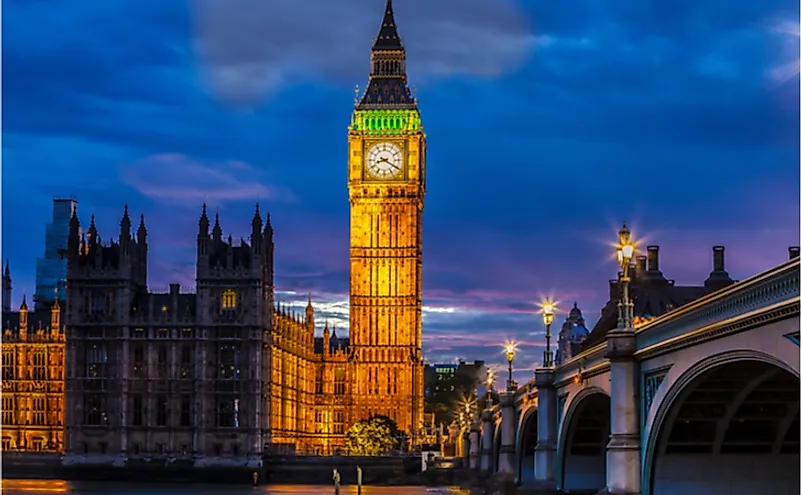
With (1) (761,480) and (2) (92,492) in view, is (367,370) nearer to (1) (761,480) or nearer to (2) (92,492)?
(2) (92,492)

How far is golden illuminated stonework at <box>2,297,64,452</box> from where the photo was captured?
153125 millimetres

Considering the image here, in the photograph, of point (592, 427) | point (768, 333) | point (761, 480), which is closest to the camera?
point (768, 333)

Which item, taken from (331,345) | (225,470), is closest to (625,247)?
(225,470)

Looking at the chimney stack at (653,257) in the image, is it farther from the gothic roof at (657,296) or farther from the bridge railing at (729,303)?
the bridge railing at (729,303)

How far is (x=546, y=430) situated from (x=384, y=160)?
122m

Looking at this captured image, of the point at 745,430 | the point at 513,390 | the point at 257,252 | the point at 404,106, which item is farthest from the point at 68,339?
the point at 745,430

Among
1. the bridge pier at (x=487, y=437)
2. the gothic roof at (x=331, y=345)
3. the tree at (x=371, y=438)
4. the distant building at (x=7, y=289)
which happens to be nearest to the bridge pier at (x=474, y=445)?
the bridge pier at (x=487, y=437)

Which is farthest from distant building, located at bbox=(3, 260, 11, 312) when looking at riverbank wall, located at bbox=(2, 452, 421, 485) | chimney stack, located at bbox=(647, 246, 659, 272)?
chimney stack, located at bbox=(647, 246, 659, 272)

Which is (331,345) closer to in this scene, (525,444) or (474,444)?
(474,444)

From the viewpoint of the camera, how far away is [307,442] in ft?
557

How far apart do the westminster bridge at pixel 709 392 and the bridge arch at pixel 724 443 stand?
0.02 m

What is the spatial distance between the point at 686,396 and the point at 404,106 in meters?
146

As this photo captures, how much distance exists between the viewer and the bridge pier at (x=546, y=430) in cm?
5291

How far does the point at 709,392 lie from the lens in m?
32.2
